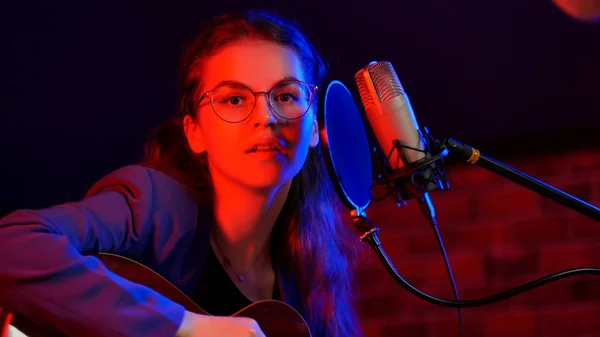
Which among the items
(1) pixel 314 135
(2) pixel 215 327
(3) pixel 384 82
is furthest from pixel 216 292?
(3) pixel 384 82

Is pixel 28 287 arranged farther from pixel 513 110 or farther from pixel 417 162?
pixel 513 110

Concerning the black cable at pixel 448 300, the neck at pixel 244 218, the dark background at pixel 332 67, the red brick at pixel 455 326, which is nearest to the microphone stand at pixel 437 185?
the black cable at pixel 448 300

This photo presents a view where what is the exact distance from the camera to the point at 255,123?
134 cm

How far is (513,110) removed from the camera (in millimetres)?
2018

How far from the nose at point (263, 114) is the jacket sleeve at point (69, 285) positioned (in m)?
0.35

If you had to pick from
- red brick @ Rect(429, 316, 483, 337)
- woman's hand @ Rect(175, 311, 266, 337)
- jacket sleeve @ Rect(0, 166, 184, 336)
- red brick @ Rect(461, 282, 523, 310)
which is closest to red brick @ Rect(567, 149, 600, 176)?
red brick @ Rect(461, 282, 523, 310)

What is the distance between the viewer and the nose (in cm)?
134

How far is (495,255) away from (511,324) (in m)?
0.20

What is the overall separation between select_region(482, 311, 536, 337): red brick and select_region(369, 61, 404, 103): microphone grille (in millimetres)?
1169

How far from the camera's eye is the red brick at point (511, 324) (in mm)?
2033

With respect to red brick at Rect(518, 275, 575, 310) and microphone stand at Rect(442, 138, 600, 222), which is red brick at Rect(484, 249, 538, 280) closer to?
red brick at Rect(518, 275, 575, 310)

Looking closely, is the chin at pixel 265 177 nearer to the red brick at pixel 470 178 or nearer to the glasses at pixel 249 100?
the glasses at pixel 249 100

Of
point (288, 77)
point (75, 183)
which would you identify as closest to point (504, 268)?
point (288, 77)

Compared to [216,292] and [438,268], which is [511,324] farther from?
[216,292]
